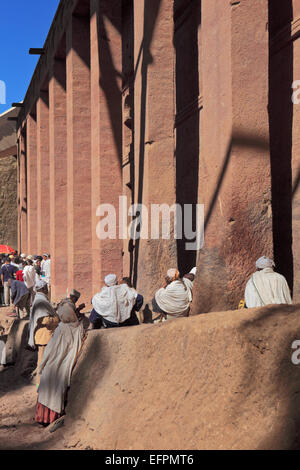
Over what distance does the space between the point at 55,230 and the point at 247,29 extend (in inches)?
404

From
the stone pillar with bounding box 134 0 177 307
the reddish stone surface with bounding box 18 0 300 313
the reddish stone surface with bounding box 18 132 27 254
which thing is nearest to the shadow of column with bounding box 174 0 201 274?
the reddish stone surface with bounding box 18 0 300 313

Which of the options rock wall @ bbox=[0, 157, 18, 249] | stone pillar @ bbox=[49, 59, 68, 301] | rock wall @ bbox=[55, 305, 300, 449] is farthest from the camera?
rock wall @ bbox=[0, 157, 18, 249]

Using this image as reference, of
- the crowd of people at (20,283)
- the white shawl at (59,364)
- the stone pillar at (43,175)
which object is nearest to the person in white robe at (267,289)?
the white shawl at (59,364)

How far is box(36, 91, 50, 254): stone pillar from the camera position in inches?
736

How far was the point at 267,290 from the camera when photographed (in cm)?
496

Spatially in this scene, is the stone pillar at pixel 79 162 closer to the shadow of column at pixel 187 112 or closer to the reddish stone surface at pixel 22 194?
the shadow of column at pixel 187 112

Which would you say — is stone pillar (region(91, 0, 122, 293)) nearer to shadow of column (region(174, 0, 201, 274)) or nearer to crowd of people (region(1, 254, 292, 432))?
shadow of column (region(174, 0, 201, 274))

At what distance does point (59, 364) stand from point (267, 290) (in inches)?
104

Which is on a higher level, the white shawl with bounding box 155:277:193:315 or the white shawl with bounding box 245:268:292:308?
the white shawl with bounding box 245:268:292:308

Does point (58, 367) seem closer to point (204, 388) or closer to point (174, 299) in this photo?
point (174, 299)

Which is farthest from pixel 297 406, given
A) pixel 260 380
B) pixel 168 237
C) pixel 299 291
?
pixel 168 237

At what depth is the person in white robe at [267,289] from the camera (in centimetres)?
489

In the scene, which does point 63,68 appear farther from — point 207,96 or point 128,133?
point 207,96

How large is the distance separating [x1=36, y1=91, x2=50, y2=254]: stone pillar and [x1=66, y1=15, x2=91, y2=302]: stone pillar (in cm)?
639
